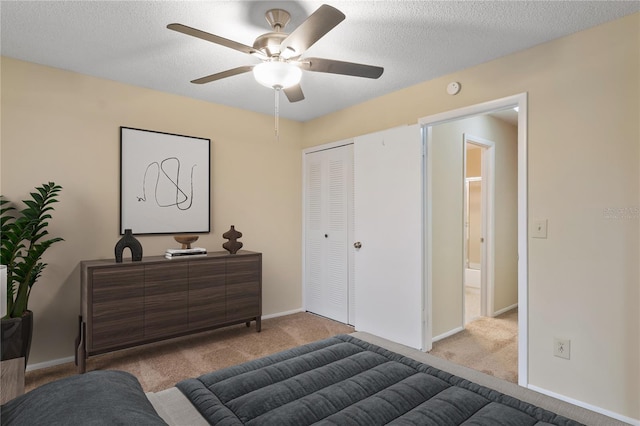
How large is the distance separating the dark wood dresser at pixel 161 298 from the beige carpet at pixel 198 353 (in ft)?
0.58

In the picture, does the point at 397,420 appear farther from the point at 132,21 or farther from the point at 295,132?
the point at 295,132

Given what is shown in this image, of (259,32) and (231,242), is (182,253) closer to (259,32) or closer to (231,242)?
(231,242)

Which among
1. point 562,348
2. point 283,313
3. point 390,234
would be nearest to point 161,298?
point 283,313

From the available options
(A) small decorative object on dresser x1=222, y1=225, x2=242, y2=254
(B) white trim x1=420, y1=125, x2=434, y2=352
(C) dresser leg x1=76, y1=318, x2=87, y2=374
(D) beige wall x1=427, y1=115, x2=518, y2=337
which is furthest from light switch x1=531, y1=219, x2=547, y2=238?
(C) dresser leg x1=76, y1=318, x2=87, y2=374

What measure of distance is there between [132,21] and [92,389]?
2.10 m

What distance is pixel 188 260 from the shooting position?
327cm

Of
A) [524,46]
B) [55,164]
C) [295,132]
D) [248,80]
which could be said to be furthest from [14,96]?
[524,46]

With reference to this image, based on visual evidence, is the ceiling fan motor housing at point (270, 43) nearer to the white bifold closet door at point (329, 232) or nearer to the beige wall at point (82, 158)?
the beige wall at point (82, 158)

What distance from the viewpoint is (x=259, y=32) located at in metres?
2.34

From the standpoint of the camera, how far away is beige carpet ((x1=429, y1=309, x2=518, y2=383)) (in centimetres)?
292

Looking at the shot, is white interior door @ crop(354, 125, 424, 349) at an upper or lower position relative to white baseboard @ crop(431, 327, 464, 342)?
upper

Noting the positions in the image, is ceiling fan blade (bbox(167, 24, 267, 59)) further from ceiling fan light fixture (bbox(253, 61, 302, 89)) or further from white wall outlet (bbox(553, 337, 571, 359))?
white wall outlet (bbox(553, 337, 571, 359))

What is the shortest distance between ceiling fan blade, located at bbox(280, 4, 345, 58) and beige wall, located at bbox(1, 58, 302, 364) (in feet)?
6.73

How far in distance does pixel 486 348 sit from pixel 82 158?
401 cm
